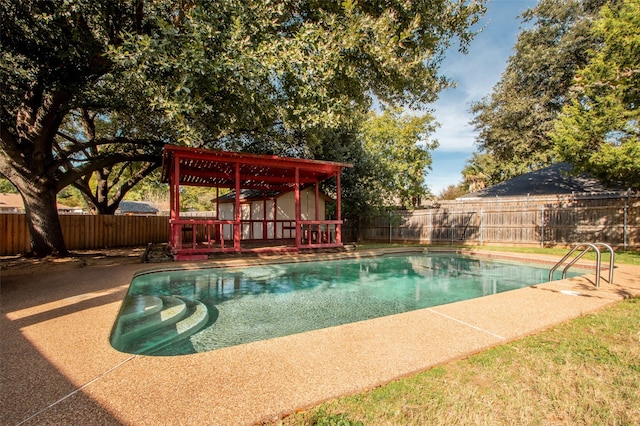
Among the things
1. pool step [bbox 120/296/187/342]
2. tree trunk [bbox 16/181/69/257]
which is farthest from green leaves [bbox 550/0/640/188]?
tree trunk [bbox 16/181/69/257]

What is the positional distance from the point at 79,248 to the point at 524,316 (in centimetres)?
1422

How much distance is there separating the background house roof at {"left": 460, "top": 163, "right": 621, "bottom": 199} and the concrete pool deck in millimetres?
14523

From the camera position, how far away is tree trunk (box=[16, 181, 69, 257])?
7562mm

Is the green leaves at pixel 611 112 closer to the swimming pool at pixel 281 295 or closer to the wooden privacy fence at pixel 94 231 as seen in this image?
the swimming pool at pixel 281 295

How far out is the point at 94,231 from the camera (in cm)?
1211

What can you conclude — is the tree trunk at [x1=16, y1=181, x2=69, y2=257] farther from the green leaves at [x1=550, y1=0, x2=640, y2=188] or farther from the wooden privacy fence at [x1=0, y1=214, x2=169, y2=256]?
the green leaves at [x1=550, y1=0, x2=640, y2=188]

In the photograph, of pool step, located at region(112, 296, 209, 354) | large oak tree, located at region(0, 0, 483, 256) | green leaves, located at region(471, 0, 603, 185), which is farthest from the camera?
green leaves, located at region(471, 0, 603, 185)

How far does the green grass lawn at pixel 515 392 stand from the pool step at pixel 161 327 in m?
2.46

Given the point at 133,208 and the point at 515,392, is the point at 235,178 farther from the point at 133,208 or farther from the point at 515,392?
the point at 133,208

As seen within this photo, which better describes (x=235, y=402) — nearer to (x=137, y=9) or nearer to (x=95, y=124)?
(x=137, y=9)

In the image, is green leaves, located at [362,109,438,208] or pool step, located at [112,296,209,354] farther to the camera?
green leaves, located at [362,109,438,208]

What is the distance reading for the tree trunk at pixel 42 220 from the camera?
7562mm

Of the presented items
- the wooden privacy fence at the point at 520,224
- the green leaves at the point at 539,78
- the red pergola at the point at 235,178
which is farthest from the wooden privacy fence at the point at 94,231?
the green leaves at the point at 539,78

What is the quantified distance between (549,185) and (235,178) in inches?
649
